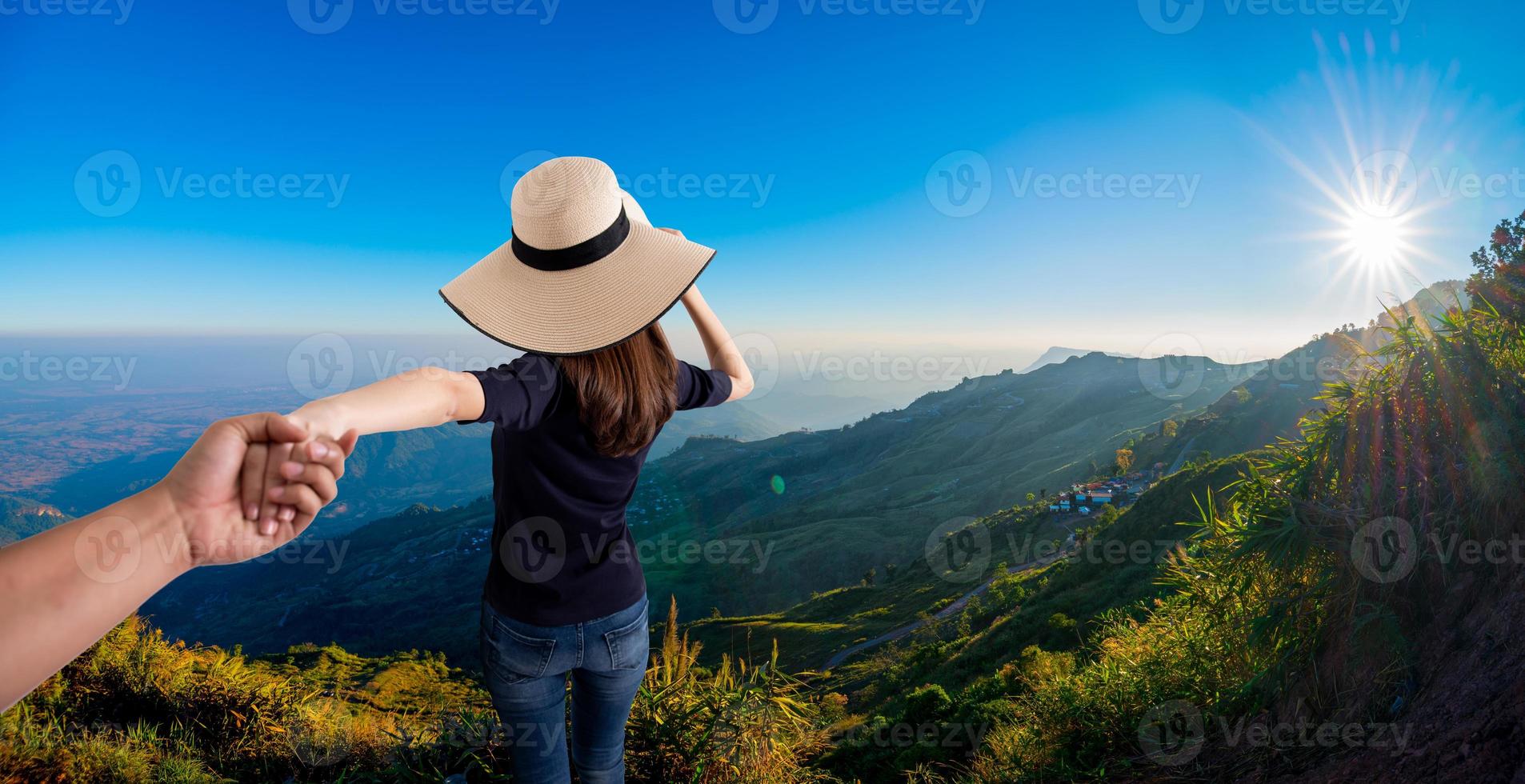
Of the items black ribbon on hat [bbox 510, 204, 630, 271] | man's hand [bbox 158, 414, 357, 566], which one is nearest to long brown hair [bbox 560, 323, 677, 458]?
black ribbon on hat [bbox 510, 204, 630, 271]

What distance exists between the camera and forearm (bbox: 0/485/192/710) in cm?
99

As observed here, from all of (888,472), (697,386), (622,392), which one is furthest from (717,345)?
(888,472)

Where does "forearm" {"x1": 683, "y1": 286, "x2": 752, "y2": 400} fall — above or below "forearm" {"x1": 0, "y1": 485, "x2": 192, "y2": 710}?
above

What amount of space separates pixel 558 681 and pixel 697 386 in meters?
1.31

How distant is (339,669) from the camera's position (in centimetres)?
1670

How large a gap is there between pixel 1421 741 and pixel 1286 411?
81.2 metres

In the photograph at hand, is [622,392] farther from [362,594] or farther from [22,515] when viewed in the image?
[22,515]

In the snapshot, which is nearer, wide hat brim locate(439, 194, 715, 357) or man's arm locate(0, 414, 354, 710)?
man's arm locate(0, 414, 354, 710)

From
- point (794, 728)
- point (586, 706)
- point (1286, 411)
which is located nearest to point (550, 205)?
point (586, 706)

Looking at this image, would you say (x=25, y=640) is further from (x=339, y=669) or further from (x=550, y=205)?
(x=339, y=669)

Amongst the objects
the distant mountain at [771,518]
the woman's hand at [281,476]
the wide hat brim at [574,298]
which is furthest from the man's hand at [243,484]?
the distant mountain at [771,518]

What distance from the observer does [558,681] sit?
248 centimetres

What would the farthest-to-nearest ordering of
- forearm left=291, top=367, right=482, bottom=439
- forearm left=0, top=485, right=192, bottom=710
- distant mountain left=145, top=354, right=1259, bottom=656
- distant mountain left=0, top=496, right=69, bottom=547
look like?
distant mountain left=0, top=496, right=69, bottom=547 → distant mountain left=145, top=354, right=1259, bottom=656 → forearm left=291, top=367, right=482, bottom=439 → forearm left=0, top=485, right=192, bottom=710

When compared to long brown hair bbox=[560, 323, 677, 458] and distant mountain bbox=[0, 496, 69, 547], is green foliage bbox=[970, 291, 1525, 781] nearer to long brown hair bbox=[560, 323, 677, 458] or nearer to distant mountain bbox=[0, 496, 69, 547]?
long brown hair bbox=[560, 323, 677, 458]
